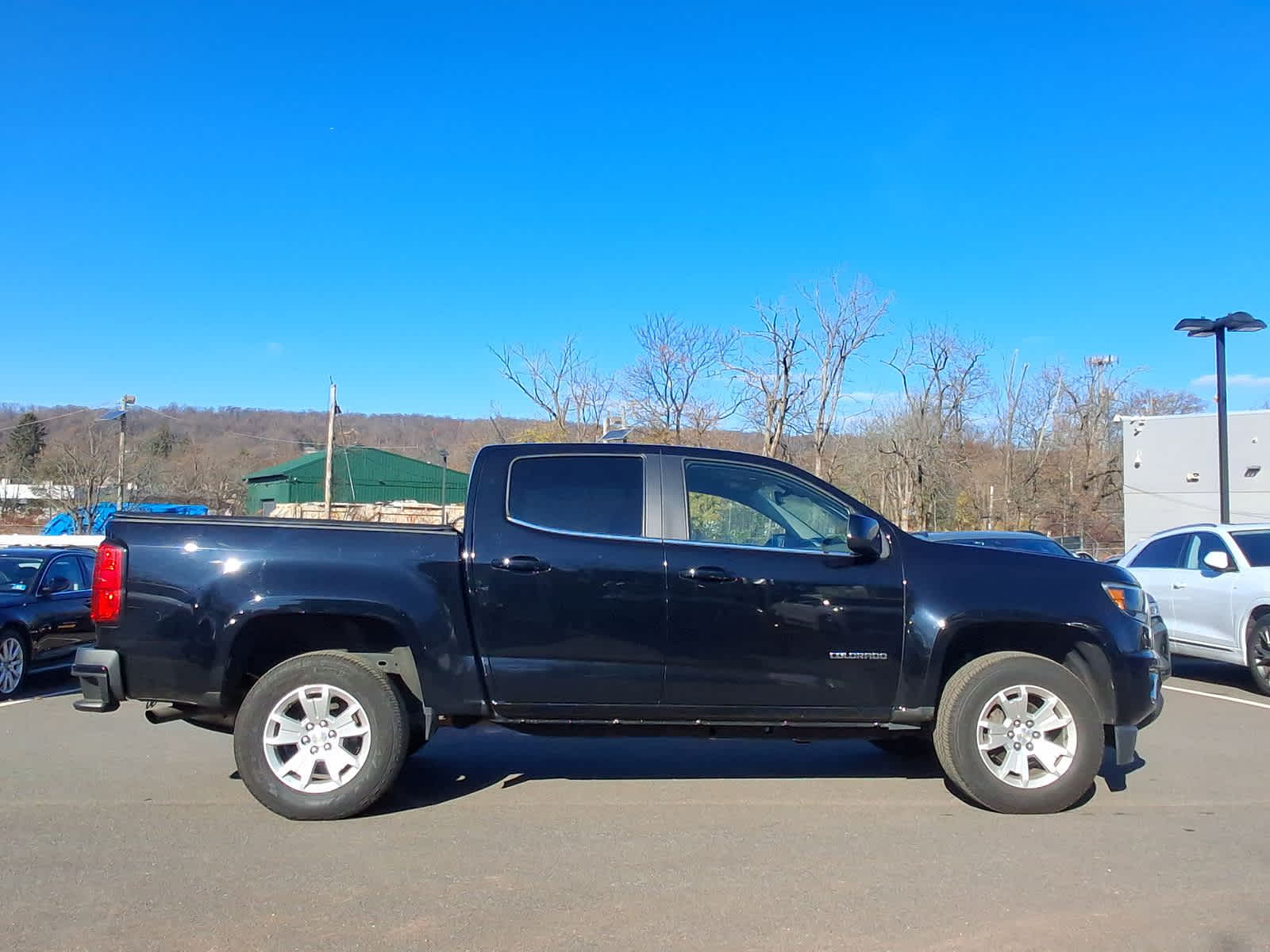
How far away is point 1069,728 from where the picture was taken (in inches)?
209

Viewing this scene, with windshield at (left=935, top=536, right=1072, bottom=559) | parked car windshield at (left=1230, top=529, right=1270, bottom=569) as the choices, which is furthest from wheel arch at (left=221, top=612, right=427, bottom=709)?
parked car windshield at (left=1230, top=529, right=1270, bottom=569)

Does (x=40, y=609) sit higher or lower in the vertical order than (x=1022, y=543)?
lower

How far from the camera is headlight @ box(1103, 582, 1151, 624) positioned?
5.51 metres

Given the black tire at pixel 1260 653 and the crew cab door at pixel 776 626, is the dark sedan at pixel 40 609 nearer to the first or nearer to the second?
the crew cab door at pixel 776 626

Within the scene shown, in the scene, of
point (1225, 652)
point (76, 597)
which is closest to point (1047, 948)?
point (1225, 652)

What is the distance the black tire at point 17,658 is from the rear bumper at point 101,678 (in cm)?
461

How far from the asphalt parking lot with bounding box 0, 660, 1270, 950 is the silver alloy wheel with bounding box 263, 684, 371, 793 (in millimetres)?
249

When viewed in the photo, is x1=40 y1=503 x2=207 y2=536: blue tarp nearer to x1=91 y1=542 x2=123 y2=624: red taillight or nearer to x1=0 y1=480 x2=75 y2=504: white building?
x1=0 y1=480 x2=75 y2=504: white building

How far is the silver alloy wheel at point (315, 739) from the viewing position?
5.11 metres

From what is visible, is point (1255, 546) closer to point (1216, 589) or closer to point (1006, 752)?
point (1216, 589)

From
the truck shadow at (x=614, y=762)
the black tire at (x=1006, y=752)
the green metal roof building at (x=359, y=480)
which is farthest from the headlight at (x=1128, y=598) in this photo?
the green metal roof building at (x=359, y=480)

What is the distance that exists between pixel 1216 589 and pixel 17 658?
469 inches

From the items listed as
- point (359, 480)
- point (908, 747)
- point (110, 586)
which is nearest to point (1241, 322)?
point (908, 747)

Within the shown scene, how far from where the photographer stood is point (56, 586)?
377 inches
